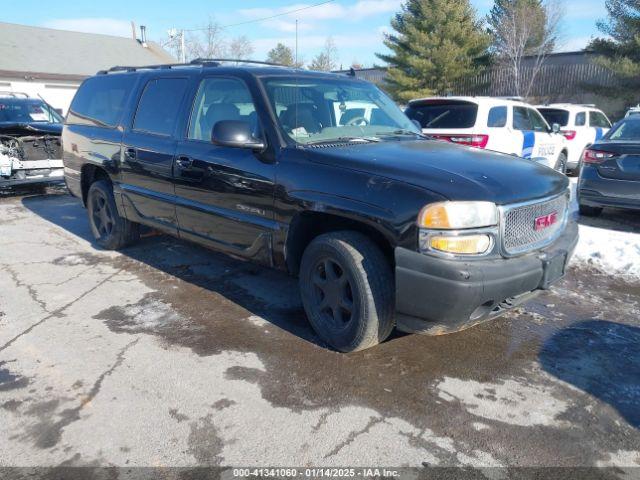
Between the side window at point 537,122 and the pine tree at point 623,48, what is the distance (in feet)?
48.0

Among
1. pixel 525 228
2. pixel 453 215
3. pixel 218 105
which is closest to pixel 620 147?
pixel 525 228

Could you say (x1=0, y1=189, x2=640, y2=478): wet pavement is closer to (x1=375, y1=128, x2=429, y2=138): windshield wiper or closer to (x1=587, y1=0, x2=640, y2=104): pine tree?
(x1=375, y1=128, x2=429, y2=138): windshield wiper

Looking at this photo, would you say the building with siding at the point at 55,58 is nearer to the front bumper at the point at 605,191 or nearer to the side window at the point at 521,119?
the side window at the point at 521,119

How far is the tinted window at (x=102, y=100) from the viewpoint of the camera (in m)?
5.35

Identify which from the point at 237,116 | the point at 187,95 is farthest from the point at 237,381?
the point at 187,95

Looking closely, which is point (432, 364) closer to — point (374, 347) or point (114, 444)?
point (374, 347)

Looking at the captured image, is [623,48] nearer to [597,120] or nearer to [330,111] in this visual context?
[597,120]

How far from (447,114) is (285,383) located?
658 centimetres

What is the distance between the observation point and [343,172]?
3.28 meters

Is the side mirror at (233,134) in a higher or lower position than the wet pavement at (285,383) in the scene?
higher

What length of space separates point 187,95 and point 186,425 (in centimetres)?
285

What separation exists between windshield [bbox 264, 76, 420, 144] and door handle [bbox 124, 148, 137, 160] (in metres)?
1.71

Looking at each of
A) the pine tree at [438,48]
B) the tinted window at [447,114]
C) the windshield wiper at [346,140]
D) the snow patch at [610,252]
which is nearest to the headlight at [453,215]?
the windshield wiper at [346,140]

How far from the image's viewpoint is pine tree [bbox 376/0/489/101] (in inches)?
1094
